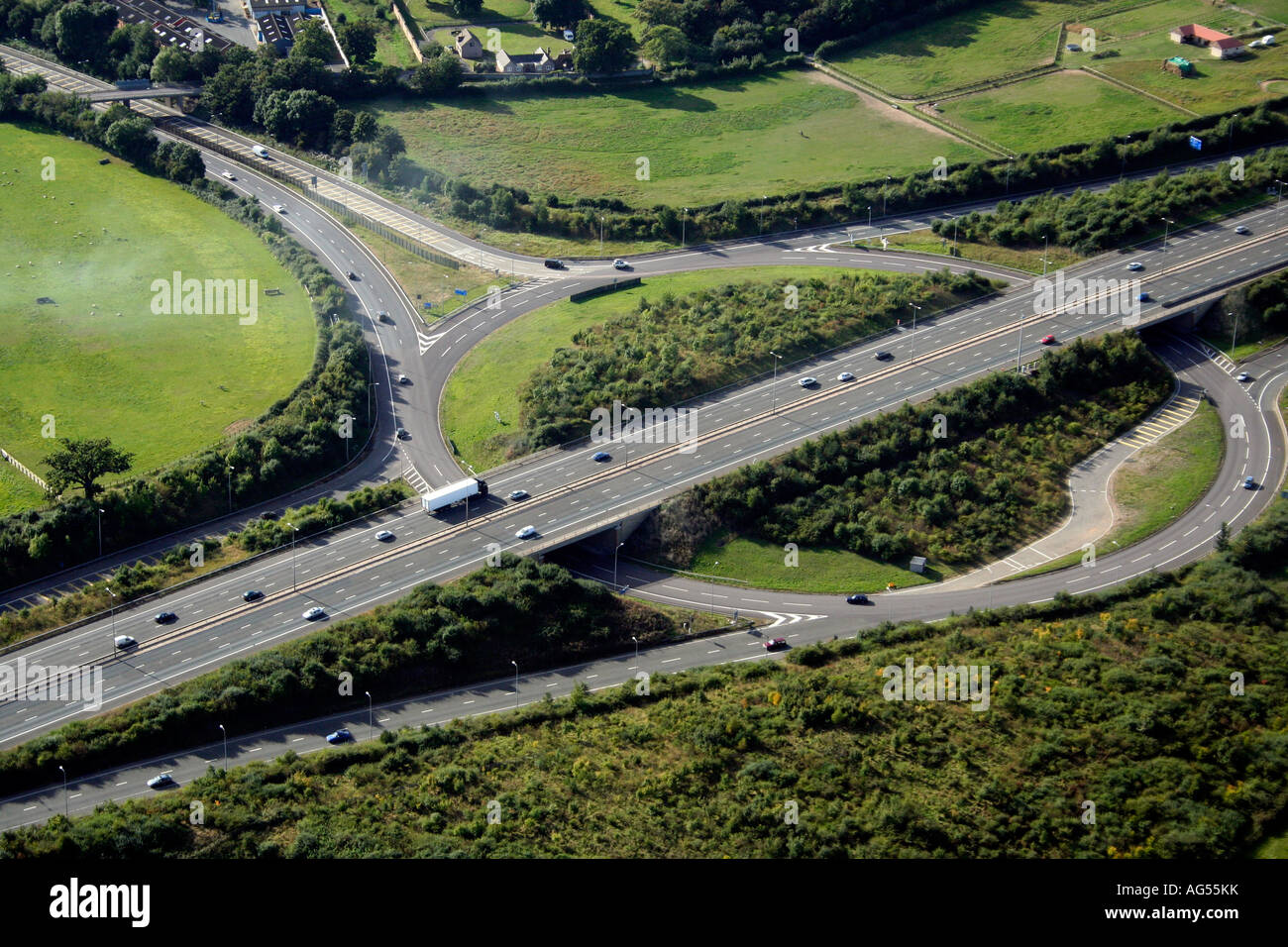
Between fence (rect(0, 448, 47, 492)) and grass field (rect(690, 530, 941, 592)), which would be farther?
fence (rect(0, 448, 47, 492))

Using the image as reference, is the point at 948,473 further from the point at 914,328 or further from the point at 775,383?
the point at 914,328

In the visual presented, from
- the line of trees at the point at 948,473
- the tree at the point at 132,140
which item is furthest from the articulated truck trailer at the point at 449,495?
the tree at the point at 132,140

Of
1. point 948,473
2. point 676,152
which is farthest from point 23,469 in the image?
point 676,152

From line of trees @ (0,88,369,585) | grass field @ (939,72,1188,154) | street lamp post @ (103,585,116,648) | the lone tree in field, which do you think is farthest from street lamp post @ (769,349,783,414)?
street lamp post @ (103,585,116,648)

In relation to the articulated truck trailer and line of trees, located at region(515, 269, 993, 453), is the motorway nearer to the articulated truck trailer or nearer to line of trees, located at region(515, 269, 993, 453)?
the articulated truck trailer
